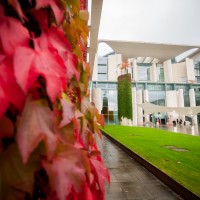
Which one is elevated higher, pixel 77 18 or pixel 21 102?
pixel 77 18

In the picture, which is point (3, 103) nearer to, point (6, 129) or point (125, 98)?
point (6, 129)

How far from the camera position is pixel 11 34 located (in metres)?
0.42

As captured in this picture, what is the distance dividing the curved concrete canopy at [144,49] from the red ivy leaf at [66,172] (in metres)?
33.1

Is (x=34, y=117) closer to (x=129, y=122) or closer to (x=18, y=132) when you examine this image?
(x=18, y=132)

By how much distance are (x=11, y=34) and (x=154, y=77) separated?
39.4 meters

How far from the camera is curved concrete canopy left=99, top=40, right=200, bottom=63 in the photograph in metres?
34.1

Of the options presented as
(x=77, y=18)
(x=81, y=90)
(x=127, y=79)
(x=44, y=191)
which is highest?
(x=127, y=79)

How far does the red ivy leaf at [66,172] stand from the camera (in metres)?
0.41

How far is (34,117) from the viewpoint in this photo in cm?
40

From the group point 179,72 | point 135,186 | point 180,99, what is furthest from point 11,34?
point 179,72

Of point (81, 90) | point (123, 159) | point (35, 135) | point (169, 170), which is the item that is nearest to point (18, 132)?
point (35, 135)

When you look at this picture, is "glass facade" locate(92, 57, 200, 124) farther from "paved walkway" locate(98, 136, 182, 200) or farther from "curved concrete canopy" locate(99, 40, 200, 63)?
"paved walkway" locate(98, 136, 182, 200)

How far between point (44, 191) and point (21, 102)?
0.23 m

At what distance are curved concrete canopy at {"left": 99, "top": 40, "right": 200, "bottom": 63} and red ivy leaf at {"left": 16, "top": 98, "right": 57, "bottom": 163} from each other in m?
33.1
